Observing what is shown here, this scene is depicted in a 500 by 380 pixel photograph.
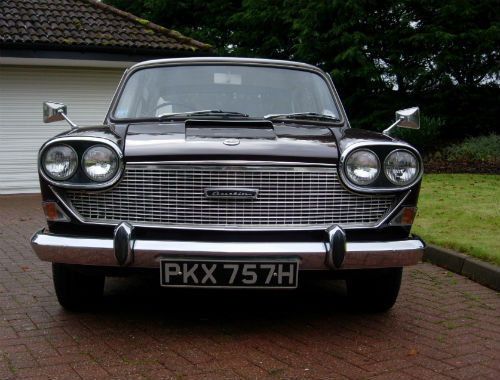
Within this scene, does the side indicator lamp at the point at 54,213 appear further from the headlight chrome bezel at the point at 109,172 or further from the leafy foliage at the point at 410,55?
the leafy foliage at the point at 410,55

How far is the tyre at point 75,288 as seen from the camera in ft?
12.1

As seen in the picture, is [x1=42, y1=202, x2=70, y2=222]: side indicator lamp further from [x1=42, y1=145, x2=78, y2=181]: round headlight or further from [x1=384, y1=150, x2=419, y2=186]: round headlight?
[x1=384, y1=150, x2=419, y2=186]: round headlight

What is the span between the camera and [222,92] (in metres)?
4.39

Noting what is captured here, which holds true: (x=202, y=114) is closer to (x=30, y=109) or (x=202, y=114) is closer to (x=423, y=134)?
(x=30, y=109)

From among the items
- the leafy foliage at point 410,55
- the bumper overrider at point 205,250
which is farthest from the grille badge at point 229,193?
the leafy foliage at point 410,55

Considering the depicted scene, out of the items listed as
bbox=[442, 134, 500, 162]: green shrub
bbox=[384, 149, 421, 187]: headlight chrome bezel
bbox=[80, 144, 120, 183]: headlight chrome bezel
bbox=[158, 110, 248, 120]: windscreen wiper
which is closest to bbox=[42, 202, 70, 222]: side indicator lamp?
bbox=[80, 144, 120, 183]: headlight chrome bezel

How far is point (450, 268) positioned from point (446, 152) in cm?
1088

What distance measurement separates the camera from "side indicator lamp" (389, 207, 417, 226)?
3461mm

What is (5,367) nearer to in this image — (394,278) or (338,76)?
(394,278)

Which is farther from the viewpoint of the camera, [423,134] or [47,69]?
[423,134]

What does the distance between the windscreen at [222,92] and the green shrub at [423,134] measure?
12055 millimetres

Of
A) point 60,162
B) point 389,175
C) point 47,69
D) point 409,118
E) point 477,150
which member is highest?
point 47,69

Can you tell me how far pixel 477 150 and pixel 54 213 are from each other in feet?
44.5

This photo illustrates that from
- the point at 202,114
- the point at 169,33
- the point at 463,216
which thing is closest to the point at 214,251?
the point at 202,114
